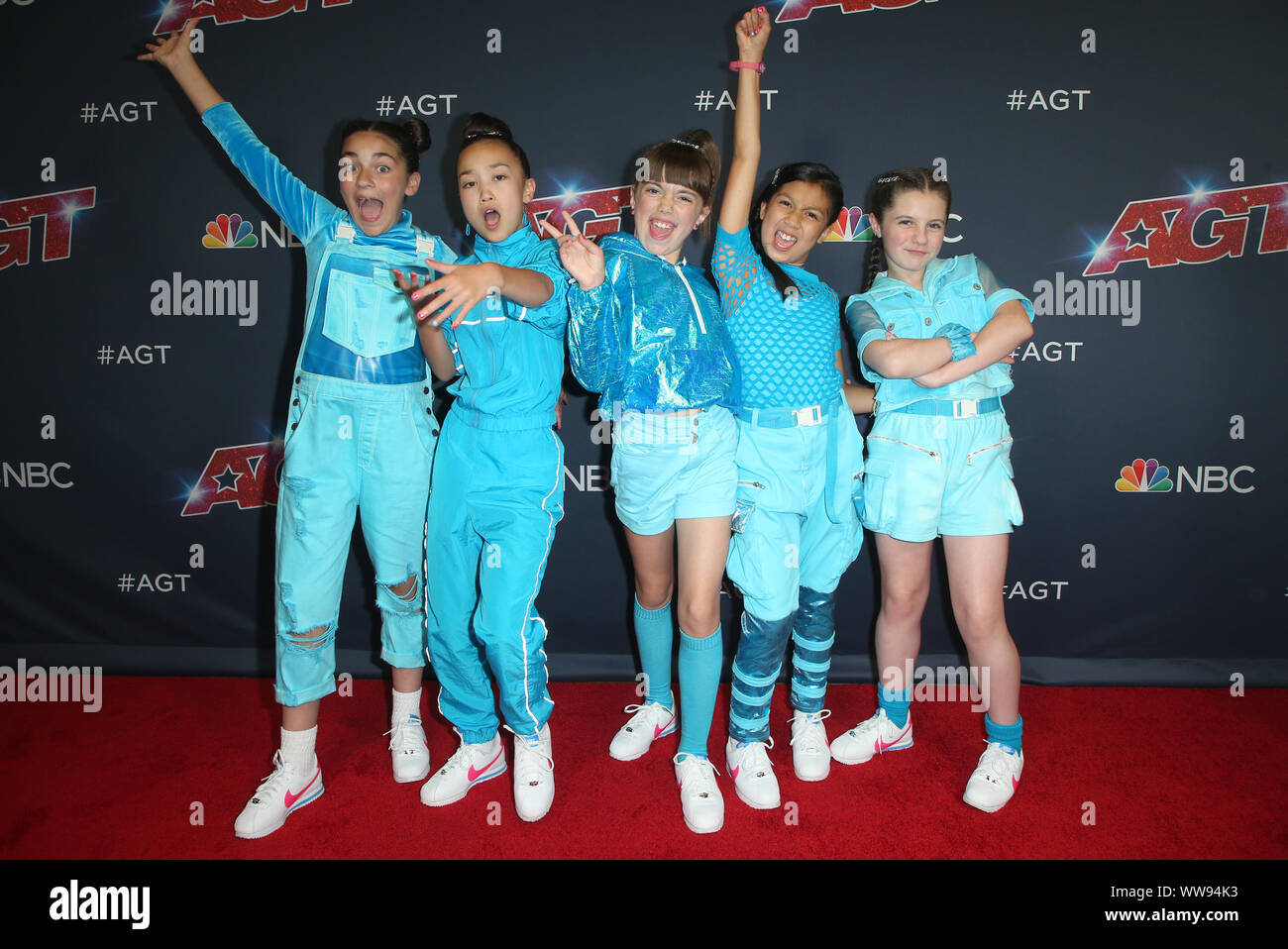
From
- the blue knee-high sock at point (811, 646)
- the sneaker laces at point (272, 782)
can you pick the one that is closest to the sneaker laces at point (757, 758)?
the blue knee-high sock at point (811, 646)

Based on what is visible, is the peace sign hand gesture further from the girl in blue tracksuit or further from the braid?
the braid

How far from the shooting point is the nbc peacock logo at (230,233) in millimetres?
2691

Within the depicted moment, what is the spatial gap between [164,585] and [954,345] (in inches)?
108

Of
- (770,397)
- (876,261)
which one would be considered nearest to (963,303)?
(876,261)

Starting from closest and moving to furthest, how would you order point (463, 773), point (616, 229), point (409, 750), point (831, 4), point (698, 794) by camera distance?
point (698, 794)
point (463, 773)
point (409, 750)
point (831, 4)
point (616, 229)

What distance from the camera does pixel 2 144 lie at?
2703mm

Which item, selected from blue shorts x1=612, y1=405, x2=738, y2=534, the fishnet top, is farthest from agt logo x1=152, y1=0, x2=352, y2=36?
blue shorts x1=612, y1=405, x2=738, y2=534

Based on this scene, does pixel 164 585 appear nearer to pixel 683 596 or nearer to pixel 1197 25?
pixel 683 596

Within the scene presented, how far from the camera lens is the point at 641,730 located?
7.75 feet

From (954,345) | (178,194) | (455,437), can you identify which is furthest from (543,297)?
(178,194)

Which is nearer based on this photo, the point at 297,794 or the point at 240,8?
the point at 297,794

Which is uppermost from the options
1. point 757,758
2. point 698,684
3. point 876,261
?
point 876,261

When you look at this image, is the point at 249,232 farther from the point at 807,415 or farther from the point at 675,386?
the point at 807,415

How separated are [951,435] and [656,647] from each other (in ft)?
3.28
